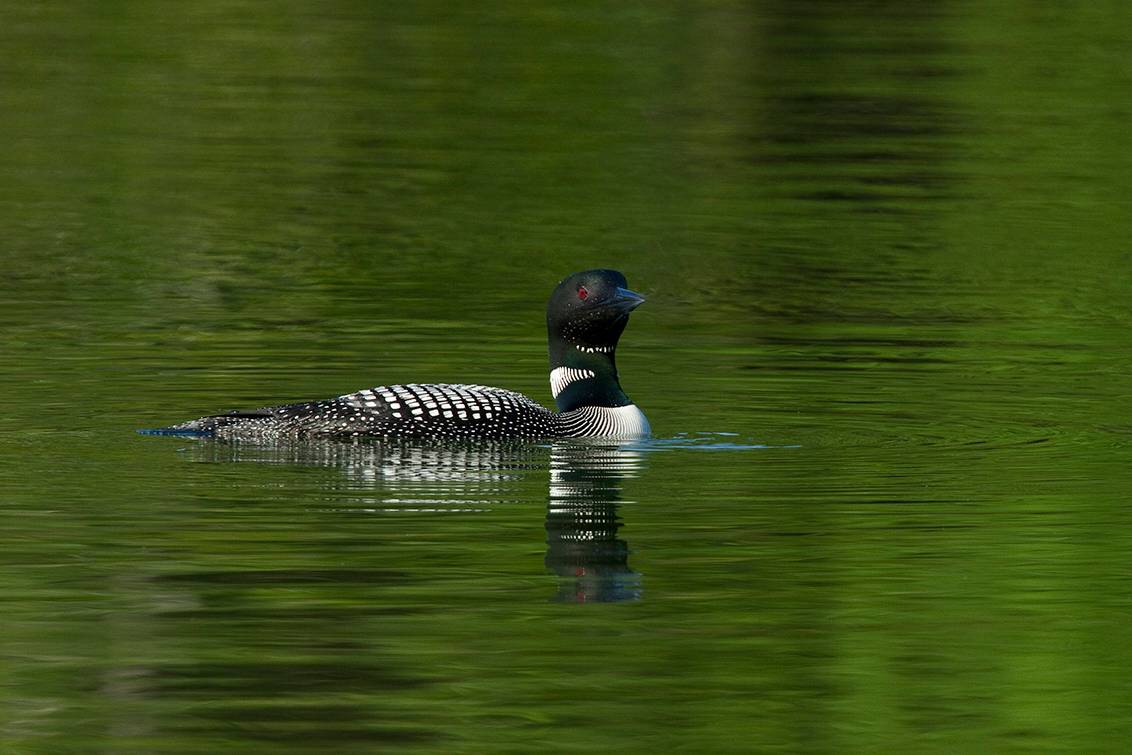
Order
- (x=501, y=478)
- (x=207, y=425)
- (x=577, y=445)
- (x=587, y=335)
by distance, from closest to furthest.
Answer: (x=501, y=478) < (x=207, y=425) < (x=577, y=445) < (x=587, y=335)

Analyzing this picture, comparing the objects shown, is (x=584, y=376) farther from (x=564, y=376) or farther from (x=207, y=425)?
(x=207, y=425)

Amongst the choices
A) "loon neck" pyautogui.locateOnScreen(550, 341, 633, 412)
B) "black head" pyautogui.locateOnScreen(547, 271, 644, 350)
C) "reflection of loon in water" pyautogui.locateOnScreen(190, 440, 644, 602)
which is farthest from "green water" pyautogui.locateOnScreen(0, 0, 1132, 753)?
"black head" pyautogui.locateOnScreen(547, 271, 644, 350)

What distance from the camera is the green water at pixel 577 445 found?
8055 mm

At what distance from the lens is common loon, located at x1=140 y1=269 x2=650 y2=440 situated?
11.8 metres

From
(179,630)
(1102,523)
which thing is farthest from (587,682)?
(1102,523)

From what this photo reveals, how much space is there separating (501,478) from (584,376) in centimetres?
119

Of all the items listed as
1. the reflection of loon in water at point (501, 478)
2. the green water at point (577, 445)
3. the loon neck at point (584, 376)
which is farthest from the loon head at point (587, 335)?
the green water at point (577, 445)

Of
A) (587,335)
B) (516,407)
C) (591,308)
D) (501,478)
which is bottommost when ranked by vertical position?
(501,478)

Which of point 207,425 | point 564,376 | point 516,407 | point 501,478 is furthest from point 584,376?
point 207,425

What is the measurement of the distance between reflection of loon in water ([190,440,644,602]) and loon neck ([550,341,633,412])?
247 millimetres

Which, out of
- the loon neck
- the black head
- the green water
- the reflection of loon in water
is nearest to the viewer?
the green water

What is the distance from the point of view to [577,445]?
12.3m

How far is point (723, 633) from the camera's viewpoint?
8.75 metres

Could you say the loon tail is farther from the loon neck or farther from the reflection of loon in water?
the loon neck
